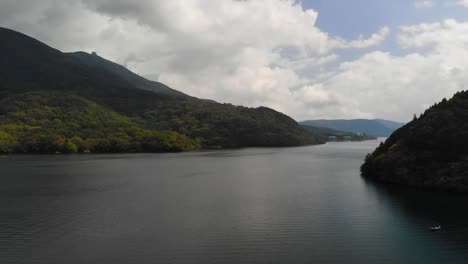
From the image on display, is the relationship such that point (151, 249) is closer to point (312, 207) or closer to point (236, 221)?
point (236, 221)

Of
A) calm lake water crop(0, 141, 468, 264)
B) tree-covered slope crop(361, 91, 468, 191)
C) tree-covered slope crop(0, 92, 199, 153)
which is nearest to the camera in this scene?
calm lake water crop(0, 141, 468, 264)

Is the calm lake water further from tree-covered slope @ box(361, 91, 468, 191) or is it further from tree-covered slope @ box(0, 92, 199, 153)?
tree-covered slope @ box(0, 92, 199, 153)

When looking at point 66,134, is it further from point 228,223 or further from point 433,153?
point 433,153

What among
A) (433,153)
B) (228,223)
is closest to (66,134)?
(228,223)

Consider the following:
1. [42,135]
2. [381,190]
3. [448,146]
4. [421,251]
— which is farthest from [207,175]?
[42,135]

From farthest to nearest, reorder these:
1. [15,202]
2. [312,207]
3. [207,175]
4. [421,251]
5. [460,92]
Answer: [207,175], [460,92], [15,202], [312,207], [421,251]

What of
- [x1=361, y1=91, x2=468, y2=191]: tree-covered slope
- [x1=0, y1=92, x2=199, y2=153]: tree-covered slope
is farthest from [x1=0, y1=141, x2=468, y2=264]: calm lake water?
[x1=0, y1=92, x2=199, y2=153]: tree-covered slope
